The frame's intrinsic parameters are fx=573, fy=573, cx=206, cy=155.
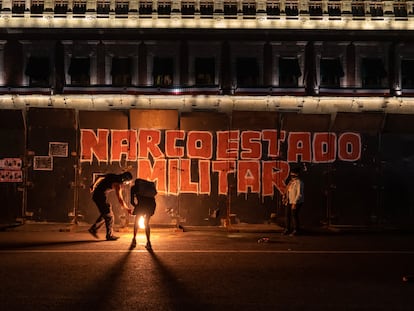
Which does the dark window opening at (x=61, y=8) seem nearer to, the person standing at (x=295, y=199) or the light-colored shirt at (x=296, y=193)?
the person standing at (x=295, y=199)

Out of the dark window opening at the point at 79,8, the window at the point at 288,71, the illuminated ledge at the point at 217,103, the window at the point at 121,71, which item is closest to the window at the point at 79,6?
the dark window opening at the point at 79,8

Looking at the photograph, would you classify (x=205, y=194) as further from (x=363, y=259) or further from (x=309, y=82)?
(x=363, y=259)

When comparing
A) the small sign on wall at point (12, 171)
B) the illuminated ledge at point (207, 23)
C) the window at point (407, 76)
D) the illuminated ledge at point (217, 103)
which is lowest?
the small sign on wall at point (12, 171)

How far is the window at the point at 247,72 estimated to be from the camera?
21.9 meters

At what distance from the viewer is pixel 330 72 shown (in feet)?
72.5

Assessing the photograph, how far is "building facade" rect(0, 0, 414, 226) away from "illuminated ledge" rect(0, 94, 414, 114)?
1.6 inches

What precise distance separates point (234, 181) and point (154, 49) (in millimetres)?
6367

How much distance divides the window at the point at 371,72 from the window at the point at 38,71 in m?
12.2

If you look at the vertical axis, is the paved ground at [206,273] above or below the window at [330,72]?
below

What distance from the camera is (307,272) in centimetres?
1054

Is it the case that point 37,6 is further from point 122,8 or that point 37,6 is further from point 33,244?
point 33,244

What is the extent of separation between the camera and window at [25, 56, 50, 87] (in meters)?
21.7

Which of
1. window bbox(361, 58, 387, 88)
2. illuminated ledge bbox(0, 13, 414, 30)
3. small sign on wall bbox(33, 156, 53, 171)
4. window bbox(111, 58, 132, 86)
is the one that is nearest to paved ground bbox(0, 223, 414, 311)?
small sign on wall bbox(33, 156, 53, 171)

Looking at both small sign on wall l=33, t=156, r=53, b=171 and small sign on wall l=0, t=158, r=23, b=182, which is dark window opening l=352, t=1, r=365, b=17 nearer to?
small sign on wall l=33, t=156, r=53, b=171
